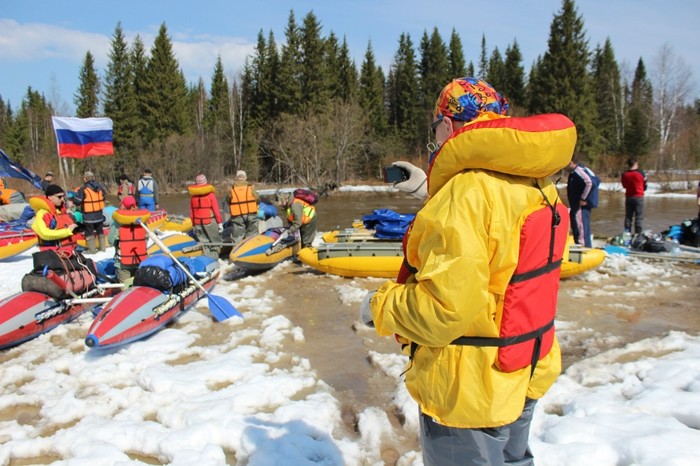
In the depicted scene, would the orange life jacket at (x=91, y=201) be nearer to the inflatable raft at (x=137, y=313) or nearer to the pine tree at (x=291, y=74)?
the inflatable raft at (x=137, y=313)

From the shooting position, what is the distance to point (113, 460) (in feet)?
9.56

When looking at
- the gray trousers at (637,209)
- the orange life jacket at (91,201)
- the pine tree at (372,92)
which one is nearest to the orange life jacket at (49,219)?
the orange life jacket at (91,201)

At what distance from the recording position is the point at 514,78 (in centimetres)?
4125

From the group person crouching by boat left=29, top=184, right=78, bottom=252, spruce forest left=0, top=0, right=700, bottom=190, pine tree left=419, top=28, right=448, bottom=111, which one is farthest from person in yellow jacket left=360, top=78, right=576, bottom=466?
pine tree left=419, top=28, right=448, bottom=111

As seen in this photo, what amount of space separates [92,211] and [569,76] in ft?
108

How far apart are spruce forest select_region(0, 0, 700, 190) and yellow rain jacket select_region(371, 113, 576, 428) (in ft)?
95.8

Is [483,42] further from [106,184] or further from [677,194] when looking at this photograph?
[106,184]

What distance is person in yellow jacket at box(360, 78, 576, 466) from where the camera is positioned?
4.73 ft

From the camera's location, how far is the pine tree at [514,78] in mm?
40806

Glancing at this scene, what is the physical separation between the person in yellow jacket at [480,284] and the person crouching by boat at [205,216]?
7.92 m

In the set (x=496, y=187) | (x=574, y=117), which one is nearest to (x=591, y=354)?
(x=496, y=187)

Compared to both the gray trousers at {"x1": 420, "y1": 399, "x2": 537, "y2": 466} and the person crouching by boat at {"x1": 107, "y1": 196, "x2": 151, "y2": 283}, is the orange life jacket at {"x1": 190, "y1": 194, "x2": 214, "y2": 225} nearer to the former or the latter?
the person crouching by boat at {"x1": 107, "y1": 196, "x2": 151, "y2": 283}

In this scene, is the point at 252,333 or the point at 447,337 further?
the point at 252,333

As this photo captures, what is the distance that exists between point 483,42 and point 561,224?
183 ft
